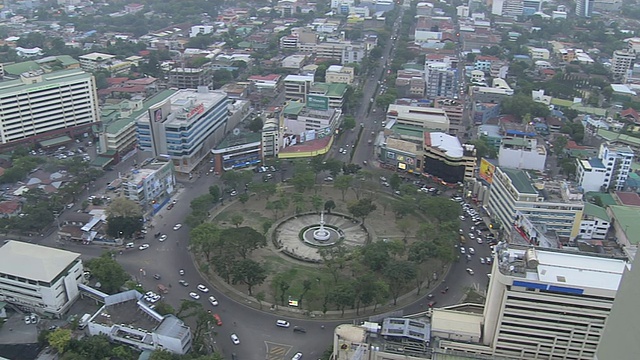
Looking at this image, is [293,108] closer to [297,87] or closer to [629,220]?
[297,87]

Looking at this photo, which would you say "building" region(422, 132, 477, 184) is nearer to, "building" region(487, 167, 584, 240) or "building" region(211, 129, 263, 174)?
"building" region(487, 167, 584, 240)

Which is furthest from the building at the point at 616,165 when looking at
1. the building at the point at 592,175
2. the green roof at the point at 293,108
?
the green roof at the point at 293,108

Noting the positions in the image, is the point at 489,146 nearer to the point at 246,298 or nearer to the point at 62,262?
the point at 246,298

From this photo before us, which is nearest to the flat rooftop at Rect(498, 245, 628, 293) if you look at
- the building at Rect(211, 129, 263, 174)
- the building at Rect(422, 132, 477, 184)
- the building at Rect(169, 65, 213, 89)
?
the building at Rect(422, 132, 477, 184)

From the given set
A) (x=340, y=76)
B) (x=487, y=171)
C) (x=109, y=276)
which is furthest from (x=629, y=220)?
(x=340, y=76)

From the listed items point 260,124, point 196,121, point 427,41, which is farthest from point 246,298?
point 427,41

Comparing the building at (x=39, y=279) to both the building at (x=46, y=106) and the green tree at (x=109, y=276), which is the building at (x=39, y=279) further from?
the building at (x=46, y=106)
